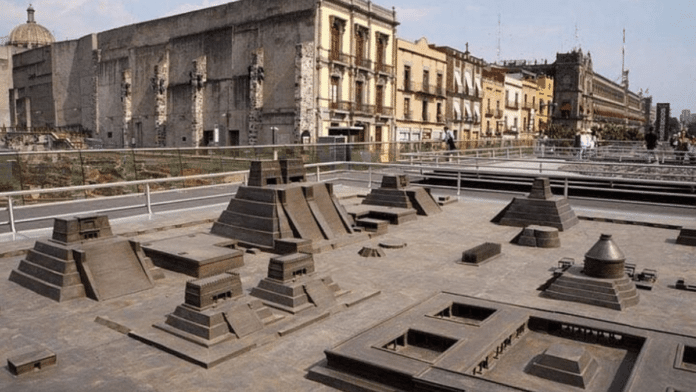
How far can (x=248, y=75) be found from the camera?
4138 centimetres

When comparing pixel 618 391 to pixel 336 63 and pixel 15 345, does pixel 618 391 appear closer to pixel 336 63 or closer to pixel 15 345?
pixel 15 345

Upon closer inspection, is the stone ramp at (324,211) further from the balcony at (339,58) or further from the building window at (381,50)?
the building window at (381,50)

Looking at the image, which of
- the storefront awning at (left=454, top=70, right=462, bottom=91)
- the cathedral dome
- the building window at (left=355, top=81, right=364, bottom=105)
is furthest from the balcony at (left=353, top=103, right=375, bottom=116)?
the cathedral dome

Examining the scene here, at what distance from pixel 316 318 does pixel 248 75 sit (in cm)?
3629

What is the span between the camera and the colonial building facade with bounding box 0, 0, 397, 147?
38.3 metres

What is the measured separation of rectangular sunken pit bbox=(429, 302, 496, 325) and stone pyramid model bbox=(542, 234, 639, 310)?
158cm

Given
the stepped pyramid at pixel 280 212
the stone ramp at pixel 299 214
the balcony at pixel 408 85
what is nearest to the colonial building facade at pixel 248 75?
the balcony at pixel 408 85

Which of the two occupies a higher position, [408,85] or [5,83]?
[5,83]

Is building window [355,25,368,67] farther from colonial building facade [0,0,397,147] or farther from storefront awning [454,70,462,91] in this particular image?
storefront awning [454,70,462,91]

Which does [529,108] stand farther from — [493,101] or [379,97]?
[379,97]

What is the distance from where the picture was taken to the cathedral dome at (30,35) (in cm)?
8079

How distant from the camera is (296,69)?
37812mm

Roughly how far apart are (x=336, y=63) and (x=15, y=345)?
34.9 m

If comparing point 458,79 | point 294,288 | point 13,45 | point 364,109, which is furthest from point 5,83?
point 294,288
